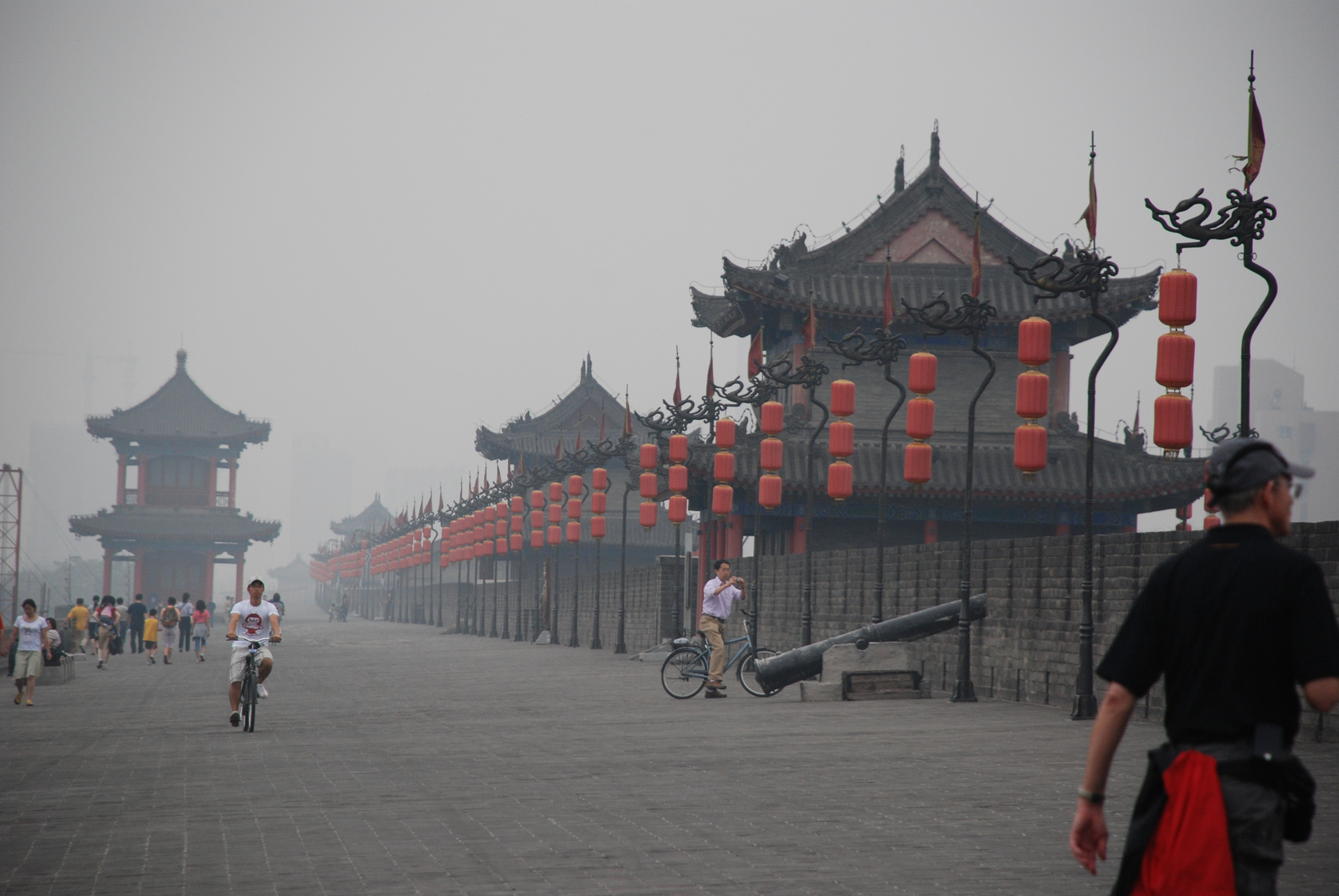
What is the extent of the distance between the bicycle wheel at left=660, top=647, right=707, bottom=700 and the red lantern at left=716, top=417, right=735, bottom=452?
938 cm

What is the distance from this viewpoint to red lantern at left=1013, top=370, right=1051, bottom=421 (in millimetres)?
17062

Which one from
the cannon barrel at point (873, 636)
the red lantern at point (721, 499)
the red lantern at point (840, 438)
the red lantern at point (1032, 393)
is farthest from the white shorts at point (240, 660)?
the red lantern at point (721, 499)

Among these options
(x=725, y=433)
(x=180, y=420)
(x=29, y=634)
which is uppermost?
(x=180, y=420)

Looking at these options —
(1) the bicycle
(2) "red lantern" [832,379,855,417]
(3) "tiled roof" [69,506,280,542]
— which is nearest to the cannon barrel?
(1) the bicycle

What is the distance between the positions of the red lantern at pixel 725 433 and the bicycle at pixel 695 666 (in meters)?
8.58

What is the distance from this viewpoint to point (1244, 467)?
3.65m

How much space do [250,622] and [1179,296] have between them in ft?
32.3

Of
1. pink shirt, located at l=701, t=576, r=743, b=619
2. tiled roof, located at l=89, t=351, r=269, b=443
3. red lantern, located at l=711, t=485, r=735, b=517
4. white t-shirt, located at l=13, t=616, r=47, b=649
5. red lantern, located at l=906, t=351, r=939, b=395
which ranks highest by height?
tiled roof, located at l=89, t=351, r=269, b=443

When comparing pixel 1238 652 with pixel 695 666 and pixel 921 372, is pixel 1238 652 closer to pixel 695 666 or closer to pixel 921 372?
pixel 695 666

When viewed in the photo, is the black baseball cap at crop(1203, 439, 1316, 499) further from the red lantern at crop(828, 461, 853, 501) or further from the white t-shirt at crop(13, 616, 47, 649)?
the red lantern at crop(828, 461, 853, 501)

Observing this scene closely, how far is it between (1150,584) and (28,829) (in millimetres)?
6880

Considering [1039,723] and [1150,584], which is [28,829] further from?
[1039,723]

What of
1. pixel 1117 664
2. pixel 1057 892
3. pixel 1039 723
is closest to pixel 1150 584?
pixel 1117 664

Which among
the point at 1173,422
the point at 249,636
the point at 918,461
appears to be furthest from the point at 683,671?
the point at 1173,422
